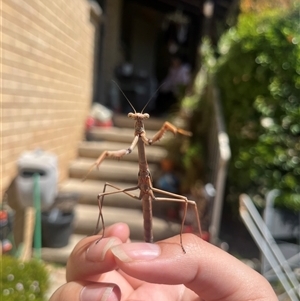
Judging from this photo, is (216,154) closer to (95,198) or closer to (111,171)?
(111,171)

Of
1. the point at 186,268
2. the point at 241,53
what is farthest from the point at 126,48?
the point at 186,268

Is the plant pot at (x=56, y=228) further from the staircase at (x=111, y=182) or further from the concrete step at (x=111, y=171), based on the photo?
the concrete step at (x=111, y=171)

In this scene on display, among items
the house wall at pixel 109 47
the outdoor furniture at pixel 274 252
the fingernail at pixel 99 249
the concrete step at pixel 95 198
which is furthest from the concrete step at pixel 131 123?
the fingernail at pixel 99 249

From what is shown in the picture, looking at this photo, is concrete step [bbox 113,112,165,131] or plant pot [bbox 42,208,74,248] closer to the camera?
plant pot [bbox 42,208,74,248]

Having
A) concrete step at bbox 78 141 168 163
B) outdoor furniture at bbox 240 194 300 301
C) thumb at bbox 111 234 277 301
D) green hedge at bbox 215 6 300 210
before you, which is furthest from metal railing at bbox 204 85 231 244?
thumb at bbox 111 234 277 301

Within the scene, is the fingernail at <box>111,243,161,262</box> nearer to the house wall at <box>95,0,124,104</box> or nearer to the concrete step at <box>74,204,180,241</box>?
the concrete step at <box>74,204,180,241</box>

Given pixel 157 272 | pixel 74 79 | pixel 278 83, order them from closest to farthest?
pixel 157 272, pixel 278 83, pixel 74 79

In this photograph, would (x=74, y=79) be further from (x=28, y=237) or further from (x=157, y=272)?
(x=157, y=272)
